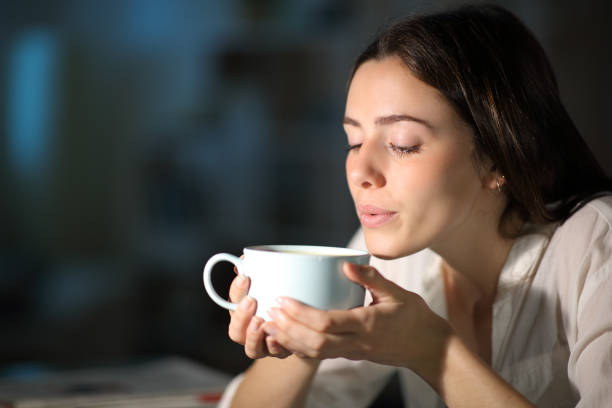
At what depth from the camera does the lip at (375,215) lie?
37.1 inches

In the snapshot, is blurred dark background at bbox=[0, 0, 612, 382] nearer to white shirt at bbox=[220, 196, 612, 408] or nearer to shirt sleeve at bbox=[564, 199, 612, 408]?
white shirt at bbox=[220, 196, 612, 408]

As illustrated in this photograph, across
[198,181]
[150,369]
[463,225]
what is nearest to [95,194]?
[198,181]

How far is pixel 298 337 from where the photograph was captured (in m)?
0.74

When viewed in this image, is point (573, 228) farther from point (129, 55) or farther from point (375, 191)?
point (129, 55)

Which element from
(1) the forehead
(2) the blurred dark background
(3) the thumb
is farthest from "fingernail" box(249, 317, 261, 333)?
(2) the blurred dark background

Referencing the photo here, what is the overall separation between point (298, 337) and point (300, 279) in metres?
0.06

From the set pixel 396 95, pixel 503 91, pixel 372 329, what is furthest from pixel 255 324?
pixel 503 91

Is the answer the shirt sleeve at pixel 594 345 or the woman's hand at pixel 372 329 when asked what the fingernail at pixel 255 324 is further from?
the shirt sleeve at pixel 594 345

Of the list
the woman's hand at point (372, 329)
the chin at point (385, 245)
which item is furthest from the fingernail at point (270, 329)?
the chin at point (385, 245)

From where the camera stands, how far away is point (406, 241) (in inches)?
37.4

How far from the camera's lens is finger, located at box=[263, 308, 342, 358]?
73 cm

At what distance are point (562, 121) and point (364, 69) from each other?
1.06 feet

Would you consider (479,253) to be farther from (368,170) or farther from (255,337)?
(255,337)

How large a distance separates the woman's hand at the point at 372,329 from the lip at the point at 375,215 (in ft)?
0.52
